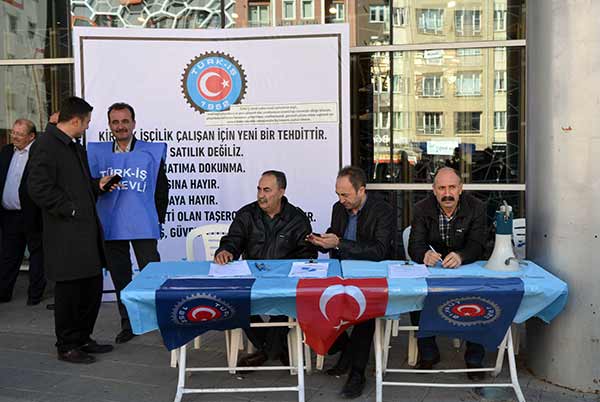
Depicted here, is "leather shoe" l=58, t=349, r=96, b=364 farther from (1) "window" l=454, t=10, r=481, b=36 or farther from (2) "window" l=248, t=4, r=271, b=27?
(1) "window" l=454, t=10, r=481, b=36

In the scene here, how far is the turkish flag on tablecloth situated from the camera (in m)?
3.49

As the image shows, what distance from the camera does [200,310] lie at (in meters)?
3.53

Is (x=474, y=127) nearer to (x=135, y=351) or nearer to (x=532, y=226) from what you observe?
(x=532, y=226)

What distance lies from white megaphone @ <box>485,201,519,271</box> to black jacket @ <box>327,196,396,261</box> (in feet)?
2.35

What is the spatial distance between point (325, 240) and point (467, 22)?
3.20 meters

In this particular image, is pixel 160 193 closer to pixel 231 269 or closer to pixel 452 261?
pixel 231 269

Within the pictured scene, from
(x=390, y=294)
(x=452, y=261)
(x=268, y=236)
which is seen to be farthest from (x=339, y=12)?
(x=390, y=294)

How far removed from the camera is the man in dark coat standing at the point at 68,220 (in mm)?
4258

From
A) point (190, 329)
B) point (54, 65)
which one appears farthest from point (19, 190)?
point (190, 329)

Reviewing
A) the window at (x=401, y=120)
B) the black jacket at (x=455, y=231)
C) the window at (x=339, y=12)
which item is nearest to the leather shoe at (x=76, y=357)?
the black jacket at (x=455, y=231)

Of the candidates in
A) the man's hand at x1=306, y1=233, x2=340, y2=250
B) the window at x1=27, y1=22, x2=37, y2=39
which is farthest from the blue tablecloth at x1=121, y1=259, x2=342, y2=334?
the window at x1=27, y1=22, x2=37, y2=39

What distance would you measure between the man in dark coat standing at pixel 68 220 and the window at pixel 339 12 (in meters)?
2.94

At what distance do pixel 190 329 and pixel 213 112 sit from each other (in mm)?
2640

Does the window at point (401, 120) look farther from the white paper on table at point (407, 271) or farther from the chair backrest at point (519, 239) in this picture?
the white paper on table at point (407, 271)
